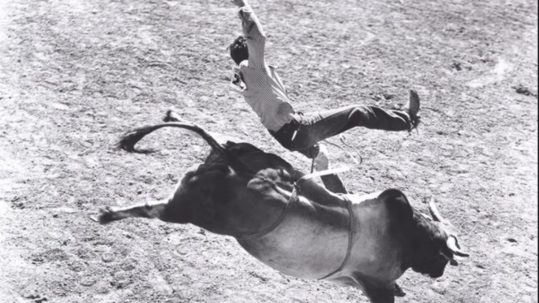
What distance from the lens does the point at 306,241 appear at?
411 centimetres

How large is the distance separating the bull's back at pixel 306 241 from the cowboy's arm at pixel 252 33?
106 centimetres

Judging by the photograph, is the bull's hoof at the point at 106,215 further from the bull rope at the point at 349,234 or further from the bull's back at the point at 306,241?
the bull rope at the point at 349,234

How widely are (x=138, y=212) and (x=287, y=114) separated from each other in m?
1.27

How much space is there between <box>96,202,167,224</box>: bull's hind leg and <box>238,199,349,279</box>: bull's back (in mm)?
475

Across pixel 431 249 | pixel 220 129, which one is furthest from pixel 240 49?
pixel 220 129

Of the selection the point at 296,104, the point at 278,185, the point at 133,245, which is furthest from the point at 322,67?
the point at 278,185

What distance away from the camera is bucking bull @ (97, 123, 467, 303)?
12.9 feet

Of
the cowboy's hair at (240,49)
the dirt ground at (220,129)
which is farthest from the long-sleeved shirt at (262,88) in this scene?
the dirt ground at (220,129)

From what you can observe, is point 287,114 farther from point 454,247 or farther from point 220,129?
point 220,129

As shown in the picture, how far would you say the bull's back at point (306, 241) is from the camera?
405 cm

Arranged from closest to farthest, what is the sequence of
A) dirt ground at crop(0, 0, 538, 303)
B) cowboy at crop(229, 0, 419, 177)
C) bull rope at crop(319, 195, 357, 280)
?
bull rope at crop(319, 195, 357, 280)
cowboy at crop(229, 0, 419, 177)
dirt ground at crop(0, 0, 538, 303)

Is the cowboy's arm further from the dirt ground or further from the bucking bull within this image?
the dirt ground

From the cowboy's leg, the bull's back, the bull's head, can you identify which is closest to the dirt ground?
the cowboy's leg

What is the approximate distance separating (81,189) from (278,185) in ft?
8.69
